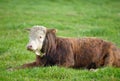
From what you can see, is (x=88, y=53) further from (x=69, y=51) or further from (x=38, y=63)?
(x=38, y=63)

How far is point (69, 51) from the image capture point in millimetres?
10648

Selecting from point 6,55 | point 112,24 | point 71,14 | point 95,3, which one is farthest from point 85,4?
point 6,55

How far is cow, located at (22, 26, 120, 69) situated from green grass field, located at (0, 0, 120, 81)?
56 cm

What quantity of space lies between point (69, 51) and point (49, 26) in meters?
9.23

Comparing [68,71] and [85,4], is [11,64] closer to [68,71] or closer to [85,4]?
[68,71]

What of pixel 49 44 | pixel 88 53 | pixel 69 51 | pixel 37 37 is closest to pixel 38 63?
pixel 49 44

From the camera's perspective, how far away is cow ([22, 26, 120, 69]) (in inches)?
407

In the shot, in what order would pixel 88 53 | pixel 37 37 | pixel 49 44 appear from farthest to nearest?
pixel 88 53, pixel 49 44, pixel 37 37

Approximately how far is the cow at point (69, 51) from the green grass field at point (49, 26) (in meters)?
0.56

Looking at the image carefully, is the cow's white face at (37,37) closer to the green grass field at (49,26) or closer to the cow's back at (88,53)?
the green grass field at (49,26)

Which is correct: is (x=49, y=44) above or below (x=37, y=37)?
below

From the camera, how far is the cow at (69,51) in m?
10.3

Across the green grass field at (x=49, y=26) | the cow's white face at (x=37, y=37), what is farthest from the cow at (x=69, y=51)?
the green grass field at (x=49, y=26)

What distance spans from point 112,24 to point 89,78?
1294cm
